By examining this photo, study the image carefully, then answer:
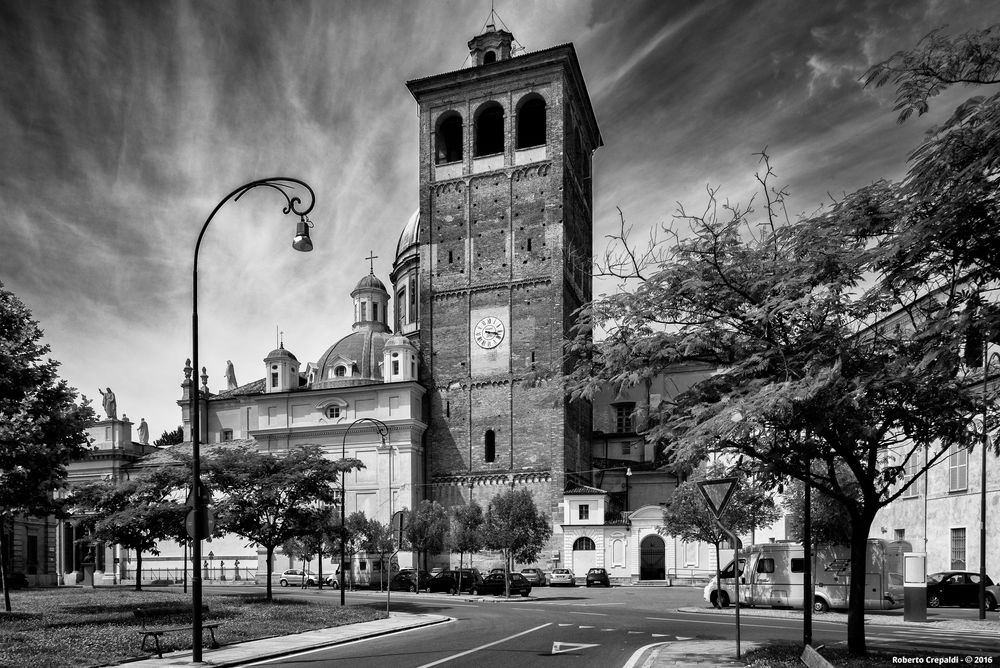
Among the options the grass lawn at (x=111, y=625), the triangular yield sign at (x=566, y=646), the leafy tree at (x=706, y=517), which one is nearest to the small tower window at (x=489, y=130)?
the leafy tree at (x=706, y=517)

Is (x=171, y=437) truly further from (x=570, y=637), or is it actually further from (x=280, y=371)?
(x=570, y=637)

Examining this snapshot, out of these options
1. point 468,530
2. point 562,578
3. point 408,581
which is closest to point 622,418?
point 562,578

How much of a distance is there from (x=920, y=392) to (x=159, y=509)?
33862 mm

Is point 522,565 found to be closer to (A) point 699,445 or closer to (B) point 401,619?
(B) point 401,619

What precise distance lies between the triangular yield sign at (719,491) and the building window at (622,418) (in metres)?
56.6

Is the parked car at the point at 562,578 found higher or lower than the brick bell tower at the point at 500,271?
lower

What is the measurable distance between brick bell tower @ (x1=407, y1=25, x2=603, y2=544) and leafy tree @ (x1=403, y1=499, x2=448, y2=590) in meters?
7.55

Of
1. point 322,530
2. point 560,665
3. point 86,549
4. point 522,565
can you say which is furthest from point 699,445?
point 86,549

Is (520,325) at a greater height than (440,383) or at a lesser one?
greater

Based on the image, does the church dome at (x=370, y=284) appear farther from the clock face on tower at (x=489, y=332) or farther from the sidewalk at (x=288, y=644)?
the sidewalk at (x=288, y=644)

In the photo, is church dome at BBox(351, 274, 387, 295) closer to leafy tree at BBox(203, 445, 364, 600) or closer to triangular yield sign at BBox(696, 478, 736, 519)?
leafy tree at BBox(203, 445, 364, 600)

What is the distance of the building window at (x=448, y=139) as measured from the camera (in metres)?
64.3

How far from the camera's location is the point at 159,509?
37.2m

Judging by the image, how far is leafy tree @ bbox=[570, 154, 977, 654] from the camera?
11.0 meters
